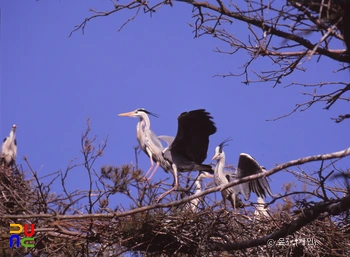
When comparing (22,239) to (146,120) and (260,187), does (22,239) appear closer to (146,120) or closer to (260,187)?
(260,187)

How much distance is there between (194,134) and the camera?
6273 mm

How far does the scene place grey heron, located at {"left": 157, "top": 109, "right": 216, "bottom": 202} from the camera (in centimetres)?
602

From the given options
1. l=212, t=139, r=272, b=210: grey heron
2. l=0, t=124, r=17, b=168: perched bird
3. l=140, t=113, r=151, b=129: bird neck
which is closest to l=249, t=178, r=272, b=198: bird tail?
l=212, t=139, r=272, b=210: grey heron

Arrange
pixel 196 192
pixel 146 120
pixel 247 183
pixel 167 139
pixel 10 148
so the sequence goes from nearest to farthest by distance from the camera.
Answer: pixel 196 192 < pixel 247 183 < pixel 167 139 < pixel 146 120 < pixel 10 148

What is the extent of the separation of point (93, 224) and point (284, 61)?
182 centimetres

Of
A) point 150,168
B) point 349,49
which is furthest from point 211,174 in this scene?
point 349,49

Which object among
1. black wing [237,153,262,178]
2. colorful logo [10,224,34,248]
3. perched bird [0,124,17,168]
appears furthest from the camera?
perched bird [0,124,17,168]

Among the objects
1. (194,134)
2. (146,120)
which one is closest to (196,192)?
(194,134)

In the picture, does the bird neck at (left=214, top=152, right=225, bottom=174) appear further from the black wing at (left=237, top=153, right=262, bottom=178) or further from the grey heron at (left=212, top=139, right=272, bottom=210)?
the black wing at (left=237, top=153, right=262, bottom=178)

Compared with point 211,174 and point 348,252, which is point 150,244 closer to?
point 348,252

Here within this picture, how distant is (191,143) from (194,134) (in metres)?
0.19

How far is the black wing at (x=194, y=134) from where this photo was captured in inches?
236

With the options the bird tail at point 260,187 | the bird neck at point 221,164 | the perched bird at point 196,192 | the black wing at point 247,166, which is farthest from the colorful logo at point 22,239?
the bird neck at point 221,164

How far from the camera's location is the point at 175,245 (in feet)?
15.1
